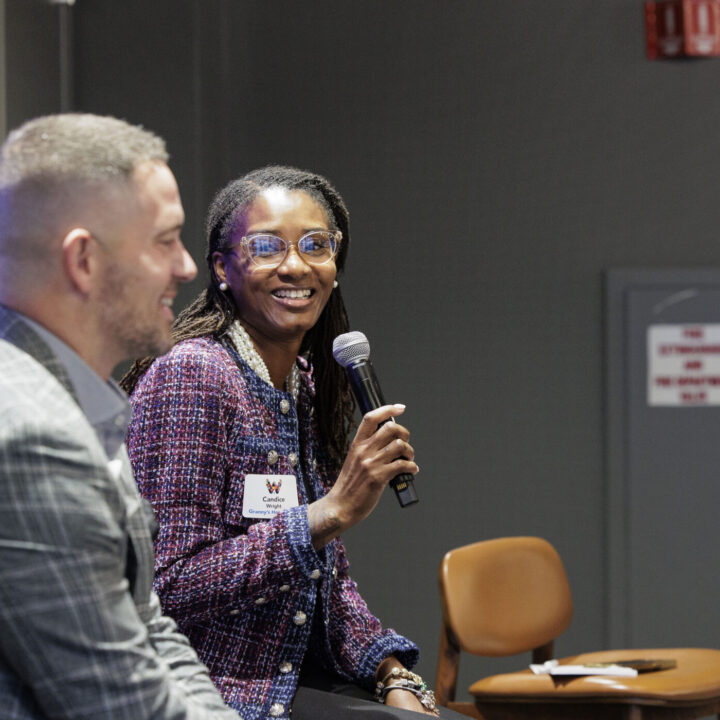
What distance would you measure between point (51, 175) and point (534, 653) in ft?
9.15

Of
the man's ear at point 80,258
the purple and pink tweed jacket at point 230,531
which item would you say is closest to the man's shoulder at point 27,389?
the man's ear at point 80,258

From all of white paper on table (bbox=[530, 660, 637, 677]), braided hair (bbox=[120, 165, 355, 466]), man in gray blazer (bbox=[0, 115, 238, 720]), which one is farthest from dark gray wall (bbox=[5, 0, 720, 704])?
man in gray blazer (bbox=[0, 115, 238, 720])

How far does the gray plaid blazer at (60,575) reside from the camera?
100 cm

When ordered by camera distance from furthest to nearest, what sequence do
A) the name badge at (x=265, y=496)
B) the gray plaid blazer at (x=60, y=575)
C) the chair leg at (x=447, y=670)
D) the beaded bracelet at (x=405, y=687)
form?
1. the chair leg at (x=447, y=670)
2. the beaded bracelet at (x=405, y=687)
3. the name badge at (x=265, y=496)
4. the gray plaid blazer at (x=60, y=575)

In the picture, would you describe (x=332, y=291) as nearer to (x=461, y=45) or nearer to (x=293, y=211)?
(x=293, y=211)

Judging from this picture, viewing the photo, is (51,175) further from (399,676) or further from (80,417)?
(399,676)

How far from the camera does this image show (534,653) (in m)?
3.50

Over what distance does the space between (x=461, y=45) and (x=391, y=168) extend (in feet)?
1.98

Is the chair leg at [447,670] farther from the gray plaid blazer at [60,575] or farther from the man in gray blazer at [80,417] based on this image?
the gray plaid blazer at [60,575]

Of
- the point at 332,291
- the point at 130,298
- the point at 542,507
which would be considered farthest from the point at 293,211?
the point at 542,507

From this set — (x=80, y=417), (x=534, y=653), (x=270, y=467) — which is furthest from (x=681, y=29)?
(x=80, y=417)

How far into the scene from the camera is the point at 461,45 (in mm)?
4352

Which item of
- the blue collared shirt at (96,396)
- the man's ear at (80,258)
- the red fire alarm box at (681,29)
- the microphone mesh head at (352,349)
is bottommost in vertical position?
the blue collared shirt at (96,396)

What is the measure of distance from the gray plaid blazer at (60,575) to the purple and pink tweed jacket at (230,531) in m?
0.69
